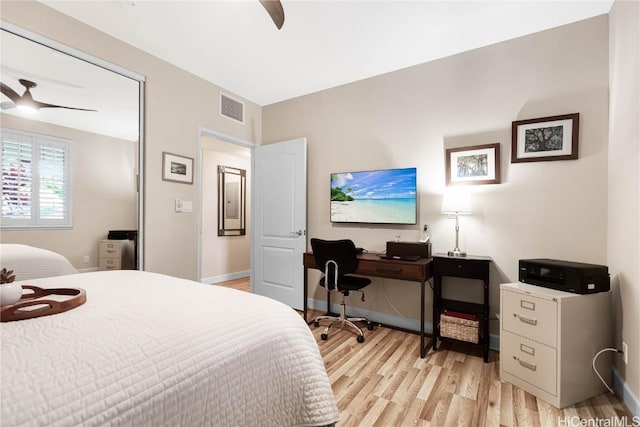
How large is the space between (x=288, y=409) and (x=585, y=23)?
10.7 feet

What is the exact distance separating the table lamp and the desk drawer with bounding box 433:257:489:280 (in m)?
0.12

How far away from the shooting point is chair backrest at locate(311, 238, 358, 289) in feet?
8.64

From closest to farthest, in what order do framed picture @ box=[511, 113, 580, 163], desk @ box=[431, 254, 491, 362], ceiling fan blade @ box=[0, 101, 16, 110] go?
ceiling fan blade @ box=[0, 101, 16, 110], framed picture @ box=[511, 113, 580, 163], desk @ box=[431, 254, 491, 362]

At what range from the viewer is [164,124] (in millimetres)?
2852

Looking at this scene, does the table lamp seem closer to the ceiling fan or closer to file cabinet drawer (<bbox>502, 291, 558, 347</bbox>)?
file cabinet drawer (<bbox>502, 291, 558, 347</bbox>)

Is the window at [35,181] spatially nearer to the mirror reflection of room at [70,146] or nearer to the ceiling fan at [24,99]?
the mirror reflection of room at [70,146]

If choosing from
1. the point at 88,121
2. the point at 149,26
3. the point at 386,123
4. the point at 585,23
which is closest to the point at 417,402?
the point at 386,123

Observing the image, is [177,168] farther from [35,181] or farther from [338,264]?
[338,264]

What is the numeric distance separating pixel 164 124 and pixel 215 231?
256 centimetres

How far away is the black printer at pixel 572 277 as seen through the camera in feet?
5.94

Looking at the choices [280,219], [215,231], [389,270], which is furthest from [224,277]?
[389,270]

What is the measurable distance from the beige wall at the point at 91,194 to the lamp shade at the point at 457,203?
2848 mm

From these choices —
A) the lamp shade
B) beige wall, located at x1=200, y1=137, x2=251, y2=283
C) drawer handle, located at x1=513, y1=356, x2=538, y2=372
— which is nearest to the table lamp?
the lamp shade

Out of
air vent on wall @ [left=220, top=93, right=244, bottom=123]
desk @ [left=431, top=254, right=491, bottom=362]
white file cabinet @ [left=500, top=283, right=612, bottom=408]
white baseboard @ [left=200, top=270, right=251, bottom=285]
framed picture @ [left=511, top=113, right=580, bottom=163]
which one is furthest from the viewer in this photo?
white baseboard @ [left=200, top=270, right=251, bottom=285]
